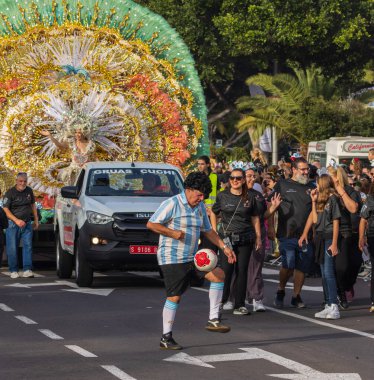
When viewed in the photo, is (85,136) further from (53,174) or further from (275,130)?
(275,130)

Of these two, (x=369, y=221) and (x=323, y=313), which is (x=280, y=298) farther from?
(x=369, y=221)

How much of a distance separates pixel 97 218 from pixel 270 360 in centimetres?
717

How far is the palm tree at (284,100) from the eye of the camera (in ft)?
166

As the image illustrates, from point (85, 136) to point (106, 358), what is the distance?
11990 mm

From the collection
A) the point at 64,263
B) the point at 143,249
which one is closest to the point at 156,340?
the point at 143,249

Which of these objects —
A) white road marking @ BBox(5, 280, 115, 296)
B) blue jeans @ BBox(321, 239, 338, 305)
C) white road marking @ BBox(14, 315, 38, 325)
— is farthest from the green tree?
white road marking @ BBox(14, 315, 38, 325)

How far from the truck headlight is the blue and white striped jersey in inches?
234

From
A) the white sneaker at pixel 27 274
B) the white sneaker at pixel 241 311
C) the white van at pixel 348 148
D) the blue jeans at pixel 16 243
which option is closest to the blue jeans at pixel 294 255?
the white sneaker at pixel 241 311

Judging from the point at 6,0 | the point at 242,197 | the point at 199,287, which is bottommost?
the point at 199,287

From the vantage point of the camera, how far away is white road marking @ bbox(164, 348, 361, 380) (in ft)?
34.0

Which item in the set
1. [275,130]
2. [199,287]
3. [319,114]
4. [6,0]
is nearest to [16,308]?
[199,287]

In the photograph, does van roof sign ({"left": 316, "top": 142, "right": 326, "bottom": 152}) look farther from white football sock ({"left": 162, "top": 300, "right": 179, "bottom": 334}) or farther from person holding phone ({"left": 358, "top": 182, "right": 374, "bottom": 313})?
white football sock ({"left": 162, "top": 300, "right": 179, "bottom": 334})

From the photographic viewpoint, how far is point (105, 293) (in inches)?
689

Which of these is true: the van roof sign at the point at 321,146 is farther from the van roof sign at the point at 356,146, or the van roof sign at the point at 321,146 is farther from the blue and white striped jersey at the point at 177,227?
the blue and white striped jersey at the point at 177,227
